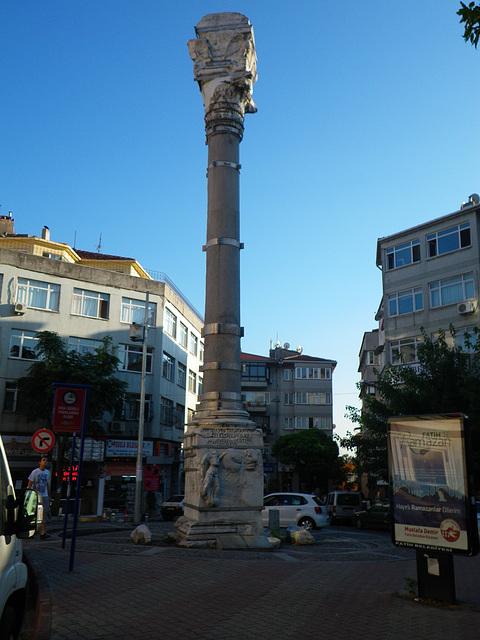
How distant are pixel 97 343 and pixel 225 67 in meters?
22.1

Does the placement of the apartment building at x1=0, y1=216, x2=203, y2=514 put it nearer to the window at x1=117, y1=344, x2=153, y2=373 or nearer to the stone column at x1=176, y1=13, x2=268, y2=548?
the window at x1=117, y1=344, x2=153, y2=373

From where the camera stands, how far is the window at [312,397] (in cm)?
6384

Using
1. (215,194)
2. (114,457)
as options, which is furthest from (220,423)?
(114,457)

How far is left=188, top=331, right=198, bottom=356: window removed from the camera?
49.3m

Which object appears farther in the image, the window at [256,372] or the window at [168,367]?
the window at [256,372]

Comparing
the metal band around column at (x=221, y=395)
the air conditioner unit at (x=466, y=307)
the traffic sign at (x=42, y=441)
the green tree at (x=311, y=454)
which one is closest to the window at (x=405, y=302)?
the air conditioner unit at (x=466, y=307)

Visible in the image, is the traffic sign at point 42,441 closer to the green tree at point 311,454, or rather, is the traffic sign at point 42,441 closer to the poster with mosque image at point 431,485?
the poster with mosque image at point 431,485

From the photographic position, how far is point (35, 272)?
35094 mm

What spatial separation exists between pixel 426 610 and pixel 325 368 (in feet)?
191

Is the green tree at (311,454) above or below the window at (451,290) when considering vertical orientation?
below

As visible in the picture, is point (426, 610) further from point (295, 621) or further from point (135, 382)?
point (135, 382)

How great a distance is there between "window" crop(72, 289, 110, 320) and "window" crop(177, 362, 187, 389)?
365 inches

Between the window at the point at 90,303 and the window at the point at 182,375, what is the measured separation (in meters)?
9.28

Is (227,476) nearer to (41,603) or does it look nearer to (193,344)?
(41,603)
